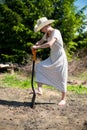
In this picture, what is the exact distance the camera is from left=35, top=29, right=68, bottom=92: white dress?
26.9ft

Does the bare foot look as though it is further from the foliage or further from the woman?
the foliage

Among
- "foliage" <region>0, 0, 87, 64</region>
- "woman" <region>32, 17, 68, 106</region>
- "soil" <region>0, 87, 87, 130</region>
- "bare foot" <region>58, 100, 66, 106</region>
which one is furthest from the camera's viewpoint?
"foliage" <region>0, 0, 87, 64</region>

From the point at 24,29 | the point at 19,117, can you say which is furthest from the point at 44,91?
the point at 24,29

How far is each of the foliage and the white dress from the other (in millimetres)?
8875

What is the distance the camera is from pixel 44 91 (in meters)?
9.88

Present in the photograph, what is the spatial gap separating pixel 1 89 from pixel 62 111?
7.94ft

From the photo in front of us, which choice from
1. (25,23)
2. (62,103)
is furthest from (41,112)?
(25,23)

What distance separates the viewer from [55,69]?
829 centimetres

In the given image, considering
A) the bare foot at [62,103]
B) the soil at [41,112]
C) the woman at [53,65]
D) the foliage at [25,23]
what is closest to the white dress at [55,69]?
the woman at [53,65]

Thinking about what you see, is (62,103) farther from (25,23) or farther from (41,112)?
(25,23)

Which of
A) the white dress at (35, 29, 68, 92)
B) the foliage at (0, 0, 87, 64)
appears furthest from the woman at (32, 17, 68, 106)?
the foliage at (0, 0, 87, 64)

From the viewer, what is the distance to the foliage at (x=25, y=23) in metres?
17.4

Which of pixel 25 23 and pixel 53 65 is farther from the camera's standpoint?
pixel 25 23

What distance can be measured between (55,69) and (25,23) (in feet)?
31.5
